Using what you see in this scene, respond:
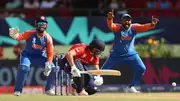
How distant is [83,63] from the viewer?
13.9m

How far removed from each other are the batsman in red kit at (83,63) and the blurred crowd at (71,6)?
235 inches

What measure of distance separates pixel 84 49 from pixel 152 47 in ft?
21.1

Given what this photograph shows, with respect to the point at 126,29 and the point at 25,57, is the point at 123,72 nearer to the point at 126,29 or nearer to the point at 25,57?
the point at 126,29

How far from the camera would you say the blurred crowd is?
780 inches

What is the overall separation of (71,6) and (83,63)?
22.9 feet

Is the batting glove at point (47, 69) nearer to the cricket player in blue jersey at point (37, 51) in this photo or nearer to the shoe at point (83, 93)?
the cricket player in blue jersey at point (37, 51)

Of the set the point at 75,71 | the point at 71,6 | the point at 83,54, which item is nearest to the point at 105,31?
the point at 71,6

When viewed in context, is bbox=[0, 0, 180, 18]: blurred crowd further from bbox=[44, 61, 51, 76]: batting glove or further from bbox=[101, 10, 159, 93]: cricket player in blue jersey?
bbox=[44, 61, 51, 76]: batting glove

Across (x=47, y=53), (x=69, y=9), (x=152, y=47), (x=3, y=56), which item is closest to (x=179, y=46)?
(x=152, y=47)

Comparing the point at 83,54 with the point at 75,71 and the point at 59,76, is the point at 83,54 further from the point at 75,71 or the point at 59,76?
the point at 59,76

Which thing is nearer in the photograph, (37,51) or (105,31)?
(37,51)

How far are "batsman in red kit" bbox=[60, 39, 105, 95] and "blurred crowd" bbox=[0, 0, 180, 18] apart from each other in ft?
19.6

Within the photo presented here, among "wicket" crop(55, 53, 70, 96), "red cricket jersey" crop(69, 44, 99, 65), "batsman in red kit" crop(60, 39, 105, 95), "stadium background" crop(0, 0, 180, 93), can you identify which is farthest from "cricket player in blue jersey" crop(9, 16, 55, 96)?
"stadium background" crop(0, 0, 180, 93)

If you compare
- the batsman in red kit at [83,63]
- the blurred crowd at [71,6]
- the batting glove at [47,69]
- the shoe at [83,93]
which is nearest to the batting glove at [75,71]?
the batsman in red kit at [83,63]
